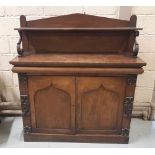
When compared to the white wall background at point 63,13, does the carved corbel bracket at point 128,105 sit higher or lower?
lower

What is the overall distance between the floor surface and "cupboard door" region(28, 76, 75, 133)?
0.39 ft

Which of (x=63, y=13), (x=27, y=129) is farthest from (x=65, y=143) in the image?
(x=63, y=13)

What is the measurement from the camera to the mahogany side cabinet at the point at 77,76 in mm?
1369

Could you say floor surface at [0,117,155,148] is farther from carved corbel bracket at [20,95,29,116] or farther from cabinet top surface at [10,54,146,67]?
cabinet top surface at [10,54,146,67]

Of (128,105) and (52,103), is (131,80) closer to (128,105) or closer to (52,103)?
(128,105)

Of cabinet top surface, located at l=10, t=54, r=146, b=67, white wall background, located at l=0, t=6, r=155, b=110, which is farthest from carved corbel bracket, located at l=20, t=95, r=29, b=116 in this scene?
white wall background, located at l=0, t=6, r=155, b=110

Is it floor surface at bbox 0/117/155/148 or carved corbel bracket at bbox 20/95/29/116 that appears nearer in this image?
carved corbel bracket at bbox 20/95/29/116

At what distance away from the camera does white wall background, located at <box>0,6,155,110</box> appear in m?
1.70

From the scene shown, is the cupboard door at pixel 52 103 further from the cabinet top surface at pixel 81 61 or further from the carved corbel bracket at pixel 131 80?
the carved corbel bracket at pixel 131 80

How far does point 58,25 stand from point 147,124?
1.23 meters

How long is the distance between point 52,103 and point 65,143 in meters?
0.37

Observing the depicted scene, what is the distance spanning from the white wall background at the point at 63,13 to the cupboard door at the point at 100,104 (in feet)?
1.75

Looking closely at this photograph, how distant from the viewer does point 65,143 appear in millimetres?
1622

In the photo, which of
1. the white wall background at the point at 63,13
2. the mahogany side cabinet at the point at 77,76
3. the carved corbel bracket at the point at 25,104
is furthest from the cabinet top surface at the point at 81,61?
the white wall background at the point at 63,13
